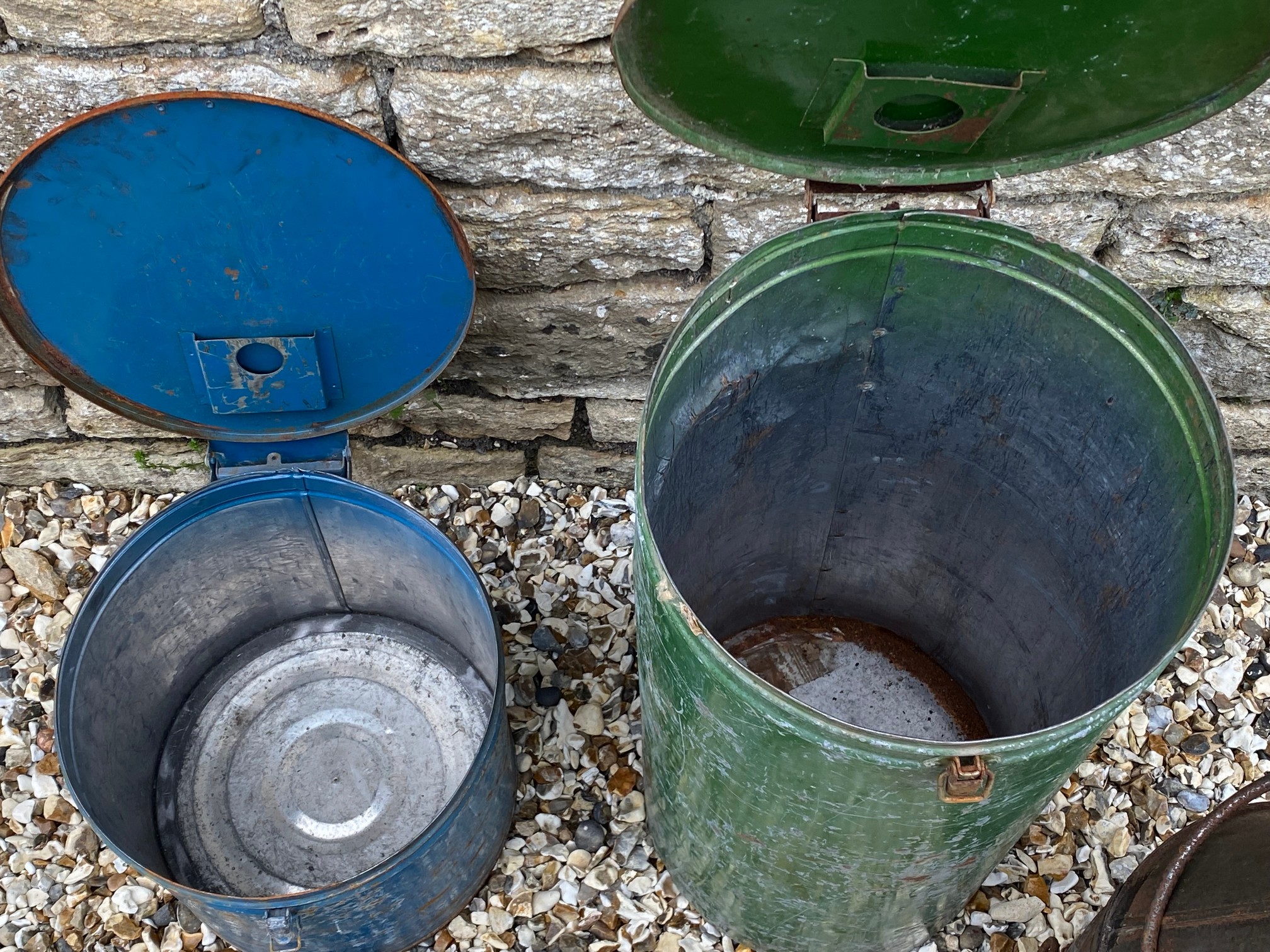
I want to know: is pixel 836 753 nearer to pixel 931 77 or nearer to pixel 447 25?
pixel 931 77

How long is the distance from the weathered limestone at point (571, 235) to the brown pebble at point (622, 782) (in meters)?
0.90

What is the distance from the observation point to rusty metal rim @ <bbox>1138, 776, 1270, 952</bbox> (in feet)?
3.95

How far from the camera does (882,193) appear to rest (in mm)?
1388

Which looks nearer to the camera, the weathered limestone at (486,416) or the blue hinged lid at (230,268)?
the blue hinged lid at (230,268)

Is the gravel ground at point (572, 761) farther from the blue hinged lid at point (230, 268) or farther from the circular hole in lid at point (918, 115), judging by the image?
the circular hole in lid at point (918, 115)

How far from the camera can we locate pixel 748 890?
1.48 metres

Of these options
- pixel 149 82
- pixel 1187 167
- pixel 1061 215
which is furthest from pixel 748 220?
pixel 149 82

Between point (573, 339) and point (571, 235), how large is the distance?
254 mm

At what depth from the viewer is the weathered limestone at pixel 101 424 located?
204 cm

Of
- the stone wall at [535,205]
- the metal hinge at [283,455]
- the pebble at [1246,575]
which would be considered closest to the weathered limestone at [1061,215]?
the stone wall at [535,205]

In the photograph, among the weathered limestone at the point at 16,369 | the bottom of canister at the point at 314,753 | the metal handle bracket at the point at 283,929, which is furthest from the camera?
the weathered limestone at the point at 16,369

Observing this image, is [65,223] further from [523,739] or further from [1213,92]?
[1213,92]

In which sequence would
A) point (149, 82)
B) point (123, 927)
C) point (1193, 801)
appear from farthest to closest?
point (1193, 801) → point (123, 927) → point (149, 82)

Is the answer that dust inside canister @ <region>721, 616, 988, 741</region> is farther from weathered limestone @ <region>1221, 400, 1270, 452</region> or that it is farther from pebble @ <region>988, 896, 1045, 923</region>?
weathered limestone @ <region>1221, 400, 1270, 452</region>
